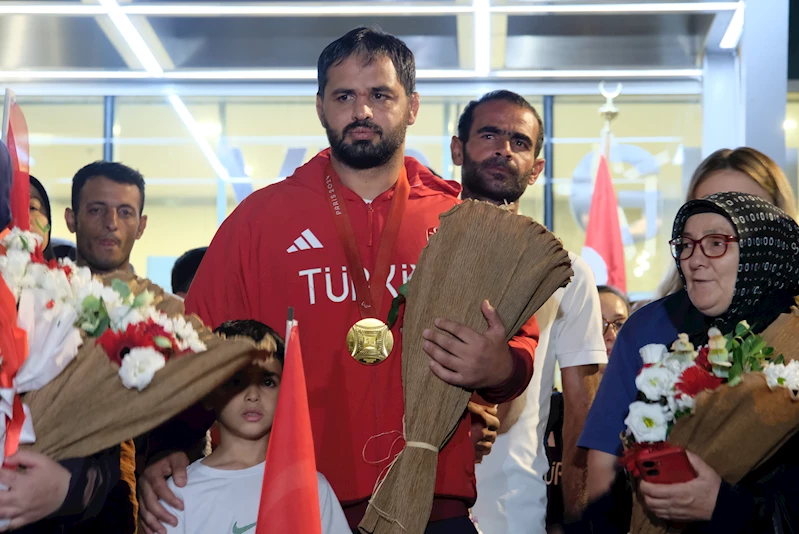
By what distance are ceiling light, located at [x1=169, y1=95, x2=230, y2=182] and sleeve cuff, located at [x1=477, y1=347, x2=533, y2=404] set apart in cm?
752

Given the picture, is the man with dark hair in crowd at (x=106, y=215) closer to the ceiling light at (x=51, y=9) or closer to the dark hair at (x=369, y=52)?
the dark hair at (x=369, y=52)

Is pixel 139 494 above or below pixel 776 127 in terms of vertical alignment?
below

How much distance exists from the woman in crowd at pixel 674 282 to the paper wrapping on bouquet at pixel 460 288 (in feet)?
1.04

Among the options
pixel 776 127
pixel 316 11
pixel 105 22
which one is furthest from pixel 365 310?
pixel 105 22

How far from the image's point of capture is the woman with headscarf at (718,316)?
2.15 meters

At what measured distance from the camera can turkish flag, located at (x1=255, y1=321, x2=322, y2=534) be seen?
87.4 inches

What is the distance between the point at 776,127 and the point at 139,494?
6.09 metres

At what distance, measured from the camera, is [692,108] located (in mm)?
9562

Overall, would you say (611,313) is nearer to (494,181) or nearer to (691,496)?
(494,181)

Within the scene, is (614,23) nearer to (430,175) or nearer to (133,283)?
(430,175)

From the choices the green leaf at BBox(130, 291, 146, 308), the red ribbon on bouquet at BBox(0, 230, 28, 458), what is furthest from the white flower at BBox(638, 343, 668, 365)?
the red ribbon on bouquet at BBox(0, 230, 28, 458)

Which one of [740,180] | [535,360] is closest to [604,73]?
[535,360]

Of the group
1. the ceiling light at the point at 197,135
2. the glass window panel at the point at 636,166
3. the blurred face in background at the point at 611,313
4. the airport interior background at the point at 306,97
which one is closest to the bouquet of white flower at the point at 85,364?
the blurred face in background at the point at 611,313

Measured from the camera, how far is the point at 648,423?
2184mm
